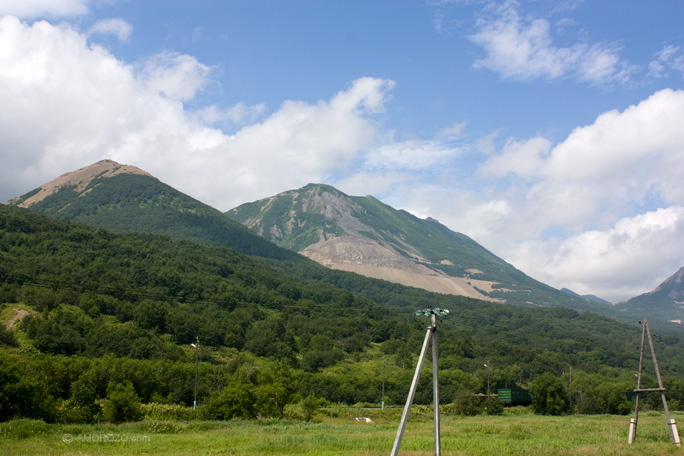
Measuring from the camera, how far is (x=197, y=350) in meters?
61.5

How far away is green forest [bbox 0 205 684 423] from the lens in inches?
2330

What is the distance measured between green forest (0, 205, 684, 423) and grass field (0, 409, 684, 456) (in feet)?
24.7

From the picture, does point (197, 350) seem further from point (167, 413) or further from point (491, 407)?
point (491, 407)

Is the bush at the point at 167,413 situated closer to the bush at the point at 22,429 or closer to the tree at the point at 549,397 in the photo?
the bush at the point at 22,429

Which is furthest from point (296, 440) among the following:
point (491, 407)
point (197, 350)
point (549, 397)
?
point (549, 397)

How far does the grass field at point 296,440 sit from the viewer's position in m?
35.3

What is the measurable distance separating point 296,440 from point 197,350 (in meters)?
23.6

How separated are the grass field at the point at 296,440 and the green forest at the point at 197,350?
7531 millimetres

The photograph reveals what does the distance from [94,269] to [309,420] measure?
94057 mm

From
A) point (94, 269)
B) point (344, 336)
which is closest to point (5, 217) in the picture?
point (94, 269)

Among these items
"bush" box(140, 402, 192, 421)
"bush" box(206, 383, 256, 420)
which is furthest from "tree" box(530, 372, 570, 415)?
"bush" box(140, 402, 192, 421)

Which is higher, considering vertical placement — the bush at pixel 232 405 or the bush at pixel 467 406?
the bush at pixel 232 405

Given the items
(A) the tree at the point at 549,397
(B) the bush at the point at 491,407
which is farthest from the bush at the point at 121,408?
(A) the tree at the point at 549,397

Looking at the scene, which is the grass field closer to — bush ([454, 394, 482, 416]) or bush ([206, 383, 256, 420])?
bush ([206, 383, 256, 420])
